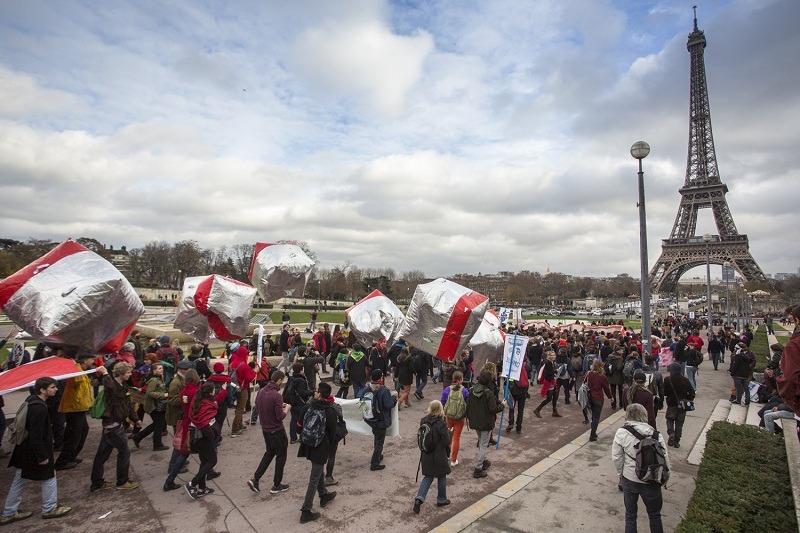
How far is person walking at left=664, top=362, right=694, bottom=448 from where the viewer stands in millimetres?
8953

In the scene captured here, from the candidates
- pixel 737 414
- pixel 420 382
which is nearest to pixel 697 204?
pixel 737 414

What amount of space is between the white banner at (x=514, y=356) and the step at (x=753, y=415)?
566 cm

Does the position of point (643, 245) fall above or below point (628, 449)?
above

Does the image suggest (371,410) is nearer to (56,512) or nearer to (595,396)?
(56,512)

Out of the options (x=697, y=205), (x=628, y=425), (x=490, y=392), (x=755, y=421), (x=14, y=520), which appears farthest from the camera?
(x=697, y=205)

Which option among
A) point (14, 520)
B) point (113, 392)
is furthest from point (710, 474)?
A: point (14, 520)

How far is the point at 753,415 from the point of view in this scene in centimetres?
1159

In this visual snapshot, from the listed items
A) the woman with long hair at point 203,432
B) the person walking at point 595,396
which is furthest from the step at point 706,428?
the woman with long hair at point 203,432

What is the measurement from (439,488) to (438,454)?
0.64 metres

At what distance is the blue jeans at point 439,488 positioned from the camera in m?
6.20

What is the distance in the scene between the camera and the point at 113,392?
685 cm

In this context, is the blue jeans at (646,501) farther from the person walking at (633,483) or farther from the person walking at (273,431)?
the person walking at (273,431)

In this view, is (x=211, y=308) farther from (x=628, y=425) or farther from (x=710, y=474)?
(x=710, y=474)

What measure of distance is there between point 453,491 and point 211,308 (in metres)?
8.02
